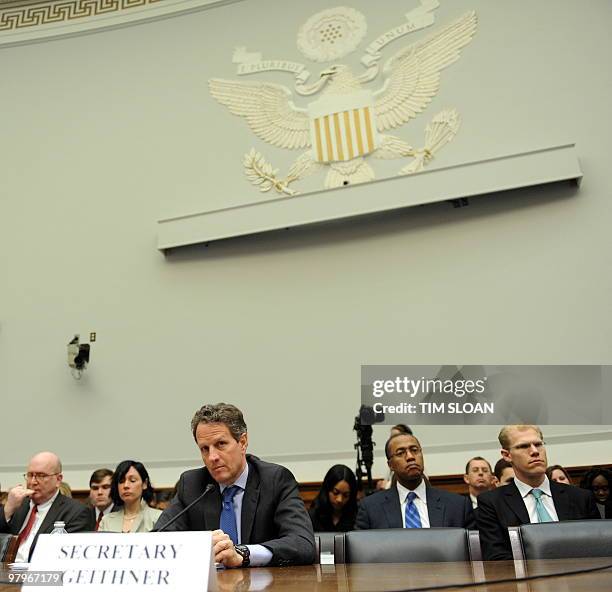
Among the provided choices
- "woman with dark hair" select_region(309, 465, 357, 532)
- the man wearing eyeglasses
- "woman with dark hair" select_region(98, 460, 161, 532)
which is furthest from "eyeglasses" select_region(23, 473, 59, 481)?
"woman with dark hair" select_region(309, 465, 357, 532)

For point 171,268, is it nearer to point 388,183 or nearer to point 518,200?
point 388,183

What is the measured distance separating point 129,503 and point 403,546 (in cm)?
189

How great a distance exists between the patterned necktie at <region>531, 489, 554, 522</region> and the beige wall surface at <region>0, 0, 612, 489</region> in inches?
76.8

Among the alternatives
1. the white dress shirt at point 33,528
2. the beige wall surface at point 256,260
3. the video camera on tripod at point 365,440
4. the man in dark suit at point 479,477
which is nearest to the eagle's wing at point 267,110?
the beige wall surface at point 256,260

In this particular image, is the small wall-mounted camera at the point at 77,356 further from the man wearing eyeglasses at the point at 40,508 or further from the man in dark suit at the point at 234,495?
the man in dark suit at the point at 234,495

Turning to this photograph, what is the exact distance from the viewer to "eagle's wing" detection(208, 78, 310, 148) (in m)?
5.91

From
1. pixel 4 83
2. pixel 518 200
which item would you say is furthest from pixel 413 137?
pixel 4 83

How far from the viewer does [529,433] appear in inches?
112

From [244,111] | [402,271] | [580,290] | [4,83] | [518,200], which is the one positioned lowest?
[580,290]

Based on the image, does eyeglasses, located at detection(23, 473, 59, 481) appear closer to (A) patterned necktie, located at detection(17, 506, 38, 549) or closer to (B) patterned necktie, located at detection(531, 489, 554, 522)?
(A) patterned necktie, located at detection(17, 506, 38, 549)

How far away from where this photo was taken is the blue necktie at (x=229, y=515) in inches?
82.7

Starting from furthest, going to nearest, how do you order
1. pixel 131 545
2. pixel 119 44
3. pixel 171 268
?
pixel 119 44 < pixel 171 268 < pixel 131 545

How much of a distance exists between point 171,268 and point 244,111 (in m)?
1.50

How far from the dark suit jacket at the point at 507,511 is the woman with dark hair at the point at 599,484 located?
3.88 feet
